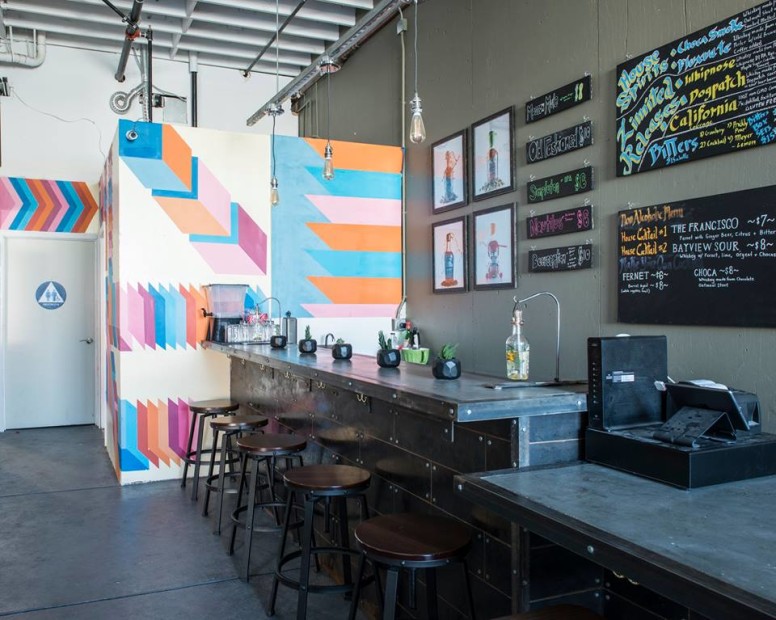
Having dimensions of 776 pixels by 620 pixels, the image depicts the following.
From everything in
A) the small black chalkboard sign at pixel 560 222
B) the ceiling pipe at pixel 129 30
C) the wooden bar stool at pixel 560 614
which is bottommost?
the wooden bar stool at pixel 560 614

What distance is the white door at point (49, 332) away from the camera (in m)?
6.74

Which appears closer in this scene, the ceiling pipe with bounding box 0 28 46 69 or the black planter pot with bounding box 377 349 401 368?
the black planter pot with bounding box 377 349 401 368

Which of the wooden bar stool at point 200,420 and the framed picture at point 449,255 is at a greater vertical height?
the framed picture at point 449,255

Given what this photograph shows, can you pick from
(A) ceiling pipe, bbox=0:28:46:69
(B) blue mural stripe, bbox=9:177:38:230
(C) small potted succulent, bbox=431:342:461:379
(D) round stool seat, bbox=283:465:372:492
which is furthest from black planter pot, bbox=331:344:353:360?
(A) ceiling pipe, bbox=0:28:46:69

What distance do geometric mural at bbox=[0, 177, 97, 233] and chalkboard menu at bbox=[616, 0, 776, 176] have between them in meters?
5.45

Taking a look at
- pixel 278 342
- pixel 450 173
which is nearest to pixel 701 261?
pixel 450 173

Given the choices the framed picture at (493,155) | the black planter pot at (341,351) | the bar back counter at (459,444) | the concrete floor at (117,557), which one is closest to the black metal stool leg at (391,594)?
the bar back counter at (459,444)

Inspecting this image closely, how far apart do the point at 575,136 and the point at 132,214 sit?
3.10m

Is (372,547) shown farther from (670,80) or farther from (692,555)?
(670,80)

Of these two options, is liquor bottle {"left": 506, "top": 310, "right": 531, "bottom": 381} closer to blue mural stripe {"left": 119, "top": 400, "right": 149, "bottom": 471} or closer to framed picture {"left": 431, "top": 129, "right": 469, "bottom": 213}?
framed picture {"left": 431, "top": 129, "right": 469, "bottom": 213}

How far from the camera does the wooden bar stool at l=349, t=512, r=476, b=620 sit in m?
1.77

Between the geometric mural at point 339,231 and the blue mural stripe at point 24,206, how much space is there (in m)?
2.96

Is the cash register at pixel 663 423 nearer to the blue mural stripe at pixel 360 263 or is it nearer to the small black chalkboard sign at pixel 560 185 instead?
the small black chalkboard sign at pixel 560 185

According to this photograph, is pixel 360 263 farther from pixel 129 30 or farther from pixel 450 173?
pixel 129 30
